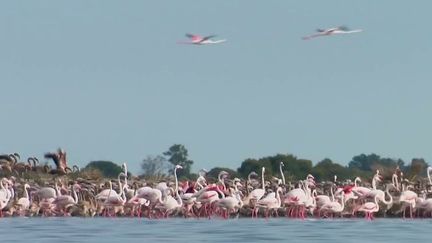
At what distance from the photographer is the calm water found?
1415 inches

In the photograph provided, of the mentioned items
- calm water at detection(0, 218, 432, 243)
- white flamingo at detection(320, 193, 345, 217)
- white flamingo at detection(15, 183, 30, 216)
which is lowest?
calm water at detection(0, 218, 432, 243)

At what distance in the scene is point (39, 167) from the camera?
225 ft

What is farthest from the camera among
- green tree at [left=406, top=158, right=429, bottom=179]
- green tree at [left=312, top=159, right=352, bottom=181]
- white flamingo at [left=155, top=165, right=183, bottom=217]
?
green tree at [left=312, top=159, right=352, bottom=181]

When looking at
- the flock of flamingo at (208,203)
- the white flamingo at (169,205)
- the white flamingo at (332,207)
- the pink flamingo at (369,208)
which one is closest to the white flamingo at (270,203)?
the flock of flamingo at (208,203)

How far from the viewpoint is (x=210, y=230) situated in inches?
1549

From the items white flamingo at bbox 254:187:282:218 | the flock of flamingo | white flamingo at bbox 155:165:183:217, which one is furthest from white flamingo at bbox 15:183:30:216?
white flamingo at bbox 254:187:282:218

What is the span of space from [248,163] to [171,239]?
46.8 meters

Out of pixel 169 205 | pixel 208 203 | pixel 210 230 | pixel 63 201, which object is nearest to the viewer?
pixel 210 230

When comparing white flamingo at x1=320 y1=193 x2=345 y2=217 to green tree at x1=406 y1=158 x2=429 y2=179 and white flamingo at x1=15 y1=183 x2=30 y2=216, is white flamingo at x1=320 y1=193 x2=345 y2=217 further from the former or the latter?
green tree at x1=406 y1=158 x2=429 y2=179

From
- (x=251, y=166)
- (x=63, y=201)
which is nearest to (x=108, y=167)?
(x=251, y=166)

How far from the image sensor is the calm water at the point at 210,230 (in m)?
35.9

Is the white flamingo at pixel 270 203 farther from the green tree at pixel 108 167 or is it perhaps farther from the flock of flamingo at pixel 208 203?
the green tree at pixel 108 167

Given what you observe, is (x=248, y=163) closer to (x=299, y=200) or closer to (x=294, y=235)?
(x=299, y=200)

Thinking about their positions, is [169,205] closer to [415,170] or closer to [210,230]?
[210,230]
